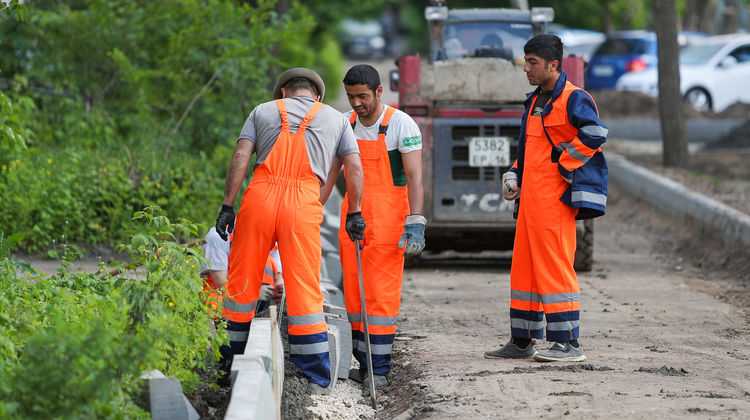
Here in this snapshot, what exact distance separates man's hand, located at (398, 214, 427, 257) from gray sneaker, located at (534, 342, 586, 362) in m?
0.97

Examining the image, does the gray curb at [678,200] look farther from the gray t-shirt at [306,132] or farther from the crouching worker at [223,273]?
the gray t-shirt at [306,132]

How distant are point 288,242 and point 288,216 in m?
0.13

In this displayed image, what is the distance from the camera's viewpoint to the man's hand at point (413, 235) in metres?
7.99

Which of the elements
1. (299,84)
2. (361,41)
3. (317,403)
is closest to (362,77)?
(299,84)

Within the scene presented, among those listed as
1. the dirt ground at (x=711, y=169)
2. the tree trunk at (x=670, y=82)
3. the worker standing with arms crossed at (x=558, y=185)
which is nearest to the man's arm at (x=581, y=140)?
the worker standing with arms crossed at (x=558, y=185)

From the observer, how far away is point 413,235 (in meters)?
8.00

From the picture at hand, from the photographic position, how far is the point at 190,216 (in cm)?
1232

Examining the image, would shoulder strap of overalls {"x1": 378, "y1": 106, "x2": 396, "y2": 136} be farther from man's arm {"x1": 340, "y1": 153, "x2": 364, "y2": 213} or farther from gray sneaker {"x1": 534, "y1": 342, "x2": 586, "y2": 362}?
gray sneaker {"x1": 534, "y1": 342, "x2": 586, "y2": 362}

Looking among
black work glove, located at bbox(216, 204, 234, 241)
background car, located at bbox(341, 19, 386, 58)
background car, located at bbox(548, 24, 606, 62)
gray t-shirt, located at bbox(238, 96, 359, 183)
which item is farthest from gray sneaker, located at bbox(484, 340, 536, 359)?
background car, located at bbox(341, 19, 386, 58)

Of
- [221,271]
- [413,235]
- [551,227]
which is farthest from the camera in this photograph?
[221,271]

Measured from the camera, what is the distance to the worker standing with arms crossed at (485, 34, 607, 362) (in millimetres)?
8258

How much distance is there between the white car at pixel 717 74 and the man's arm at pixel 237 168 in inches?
939

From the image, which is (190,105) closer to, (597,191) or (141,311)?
(597,191)

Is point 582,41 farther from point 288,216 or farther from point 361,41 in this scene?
point 288,216
